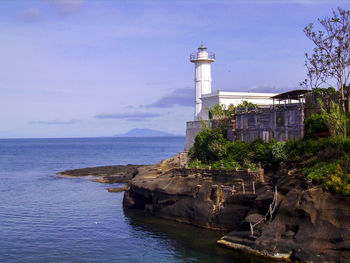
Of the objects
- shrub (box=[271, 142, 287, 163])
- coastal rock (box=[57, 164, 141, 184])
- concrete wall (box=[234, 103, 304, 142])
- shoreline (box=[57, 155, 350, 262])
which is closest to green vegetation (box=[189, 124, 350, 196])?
shrub (box=[271, 142, 287, 163])

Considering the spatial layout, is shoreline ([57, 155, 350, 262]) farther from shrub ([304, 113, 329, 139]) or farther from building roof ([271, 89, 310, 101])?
building roof ([271, 89, 310, 101])

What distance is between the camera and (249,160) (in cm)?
3325

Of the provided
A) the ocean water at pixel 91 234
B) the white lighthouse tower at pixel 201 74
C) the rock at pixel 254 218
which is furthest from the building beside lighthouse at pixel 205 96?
the rock at pixel 254 218

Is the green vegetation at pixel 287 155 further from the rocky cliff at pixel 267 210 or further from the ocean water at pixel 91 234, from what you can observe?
the ocean water at pixel 91 234

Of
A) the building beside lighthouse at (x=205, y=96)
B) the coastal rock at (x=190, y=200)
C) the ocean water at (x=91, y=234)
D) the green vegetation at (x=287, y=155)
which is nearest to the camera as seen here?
the green vegetation at (x=287, y=155)

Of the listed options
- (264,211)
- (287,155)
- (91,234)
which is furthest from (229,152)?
(91,234)

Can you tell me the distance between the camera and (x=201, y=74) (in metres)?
55.3

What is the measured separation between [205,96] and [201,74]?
3.92m

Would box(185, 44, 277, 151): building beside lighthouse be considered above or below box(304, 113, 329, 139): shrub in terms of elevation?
above

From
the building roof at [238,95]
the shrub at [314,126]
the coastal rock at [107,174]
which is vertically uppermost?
the building roof at [238,95]

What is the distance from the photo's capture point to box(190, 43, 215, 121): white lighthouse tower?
2151 inches

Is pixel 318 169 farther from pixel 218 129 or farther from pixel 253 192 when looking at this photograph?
pixel 218 129

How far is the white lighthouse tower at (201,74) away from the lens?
54.6 meters

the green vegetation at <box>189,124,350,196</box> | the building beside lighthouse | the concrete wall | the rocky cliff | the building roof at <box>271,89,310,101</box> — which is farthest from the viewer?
the building beside lighthouse
